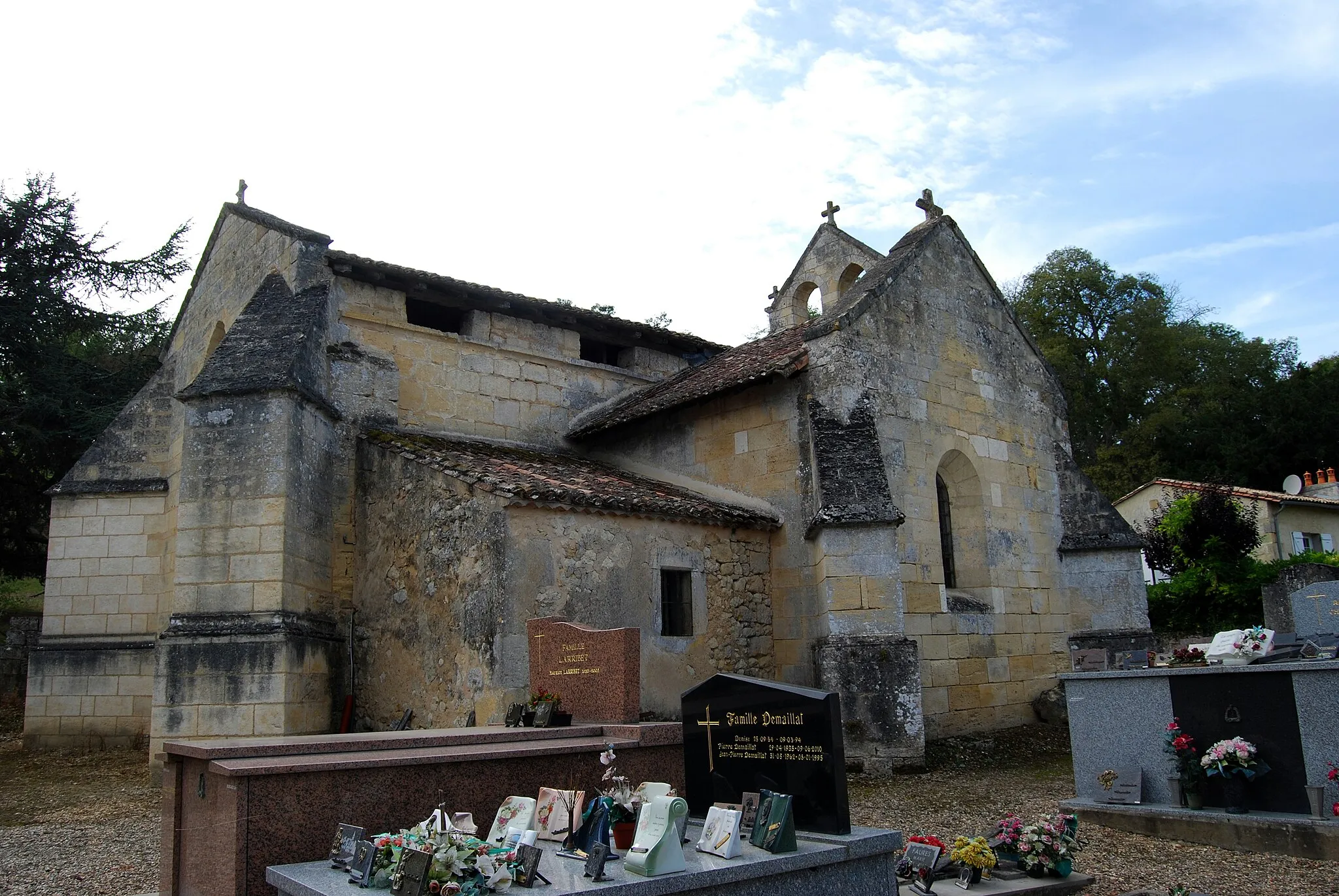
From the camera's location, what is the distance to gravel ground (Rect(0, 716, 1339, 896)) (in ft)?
22.2

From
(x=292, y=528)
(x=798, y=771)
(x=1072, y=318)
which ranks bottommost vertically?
(x=798, y=771)

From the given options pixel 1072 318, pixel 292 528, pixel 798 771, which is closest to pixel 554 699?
pixel 798 771

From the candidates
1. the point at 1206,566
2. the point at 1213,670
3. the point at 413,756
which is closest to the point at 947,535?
the point at 1213,670

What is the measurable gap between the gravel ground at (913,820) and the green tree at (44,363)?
22.2ft

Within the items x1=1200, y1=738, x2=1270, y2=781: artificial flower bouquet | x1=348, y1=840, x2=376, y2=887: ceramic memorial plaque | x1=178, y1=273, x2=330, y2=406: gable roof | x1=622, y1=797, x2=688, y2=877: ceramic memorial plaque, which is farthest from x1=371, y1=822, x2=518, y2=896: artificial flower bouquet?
x1=178, y1=273, x2=330, y2=406: gable roof

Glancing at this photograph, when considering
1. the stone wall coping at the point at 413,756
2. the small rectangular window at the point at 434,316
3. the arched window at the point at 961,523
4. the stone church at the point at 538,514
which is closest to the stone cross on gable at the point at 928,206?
the stone church at the point at 538,514

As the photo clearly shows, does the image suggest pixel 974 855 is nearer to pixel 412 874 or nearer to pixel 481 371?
pixel 412 874

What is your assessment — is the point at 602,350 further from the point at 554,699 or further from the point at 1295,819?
the point at 1295,819

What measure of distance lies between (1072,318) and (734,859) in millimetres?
35803

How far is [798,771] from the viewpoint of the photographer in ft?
18.2

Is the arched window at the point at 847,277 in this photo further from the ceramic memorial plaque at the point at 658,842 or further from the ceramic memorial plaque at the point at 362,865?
the ceramic memorial plaque at the point at 362,865

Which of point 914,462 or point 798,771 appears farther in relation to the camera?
point 914,462

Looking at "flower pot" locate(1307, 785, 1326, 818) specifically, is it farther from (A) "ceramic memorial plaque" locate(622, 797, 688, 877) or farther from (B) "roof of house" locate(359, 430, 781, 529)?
(B) "roof of house" locate(359, 430, 781, 529)

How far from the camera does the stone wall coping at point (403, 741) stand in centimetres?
580
